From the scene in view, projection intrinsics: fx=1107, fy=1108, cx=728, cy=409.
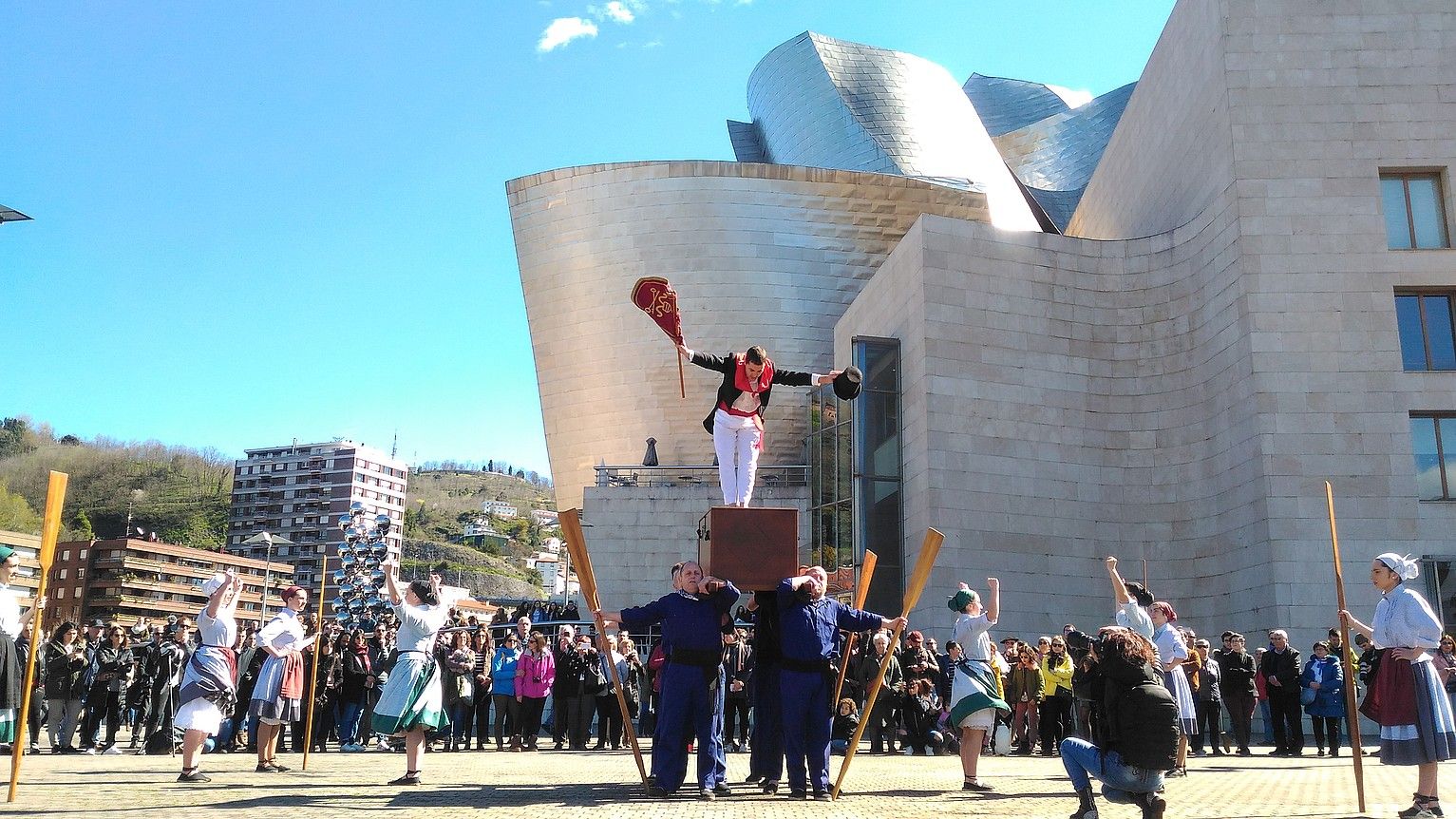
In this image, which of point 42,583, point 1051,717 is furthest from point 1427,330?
point 42,583

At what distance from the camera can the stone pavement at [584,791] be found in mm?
7039

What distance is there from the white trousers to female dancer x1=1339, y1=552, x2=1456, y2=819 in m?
4.74

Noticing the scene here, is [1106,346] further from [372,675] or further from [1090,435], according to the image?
[372,675]

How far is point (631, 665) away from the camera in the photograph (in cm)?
1670

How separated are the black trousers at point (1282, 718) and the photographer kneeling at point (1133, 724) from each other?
33.1 feet

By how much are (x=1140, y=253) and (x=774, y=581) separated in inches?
722

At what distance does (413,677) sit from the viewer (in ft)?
28.5

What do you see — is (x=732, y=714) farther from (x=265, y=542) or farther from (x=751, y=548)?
(x=265, y=542)

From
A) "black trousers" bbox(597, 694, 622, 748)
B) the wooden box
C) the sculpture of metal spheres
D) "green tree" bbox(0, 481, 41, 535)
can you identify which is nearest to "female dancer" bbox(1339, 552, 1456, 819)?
the wooden box

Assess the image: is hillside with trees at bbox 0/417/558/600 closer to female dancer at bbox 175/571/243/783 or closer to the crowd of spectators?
the crowd of spectators

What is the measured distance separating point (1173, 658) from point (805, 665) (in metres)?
3.33

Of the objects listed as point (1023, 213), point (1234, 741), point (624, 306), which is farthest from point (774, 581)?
point (1023, 213)

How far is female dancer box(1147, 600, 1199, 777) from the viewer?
9.22m

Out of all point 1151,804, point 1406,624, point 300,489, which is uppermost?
point 300,489
